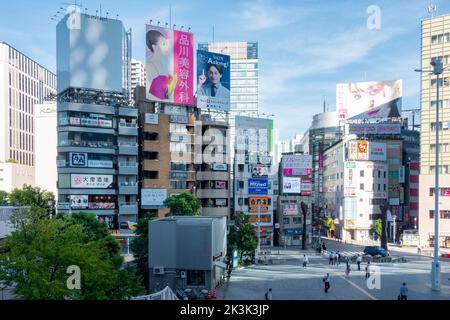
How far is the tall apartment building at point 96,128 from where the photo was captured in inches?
Answer: 1761

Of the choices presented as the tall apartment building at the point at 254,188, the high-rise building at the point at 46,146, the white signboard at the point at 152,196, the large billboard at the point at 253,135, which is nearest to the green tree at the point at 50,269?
the white signboard at the point at 152,196

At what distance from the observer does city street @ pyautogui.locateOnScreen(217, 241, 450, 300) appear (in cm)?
2356

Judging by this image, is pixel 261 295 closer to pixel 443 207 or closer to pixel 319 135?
pixel 443 207

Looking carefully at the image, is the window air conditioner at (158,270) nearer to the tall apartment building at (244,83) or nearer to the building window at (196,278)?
the building window at (196,278)

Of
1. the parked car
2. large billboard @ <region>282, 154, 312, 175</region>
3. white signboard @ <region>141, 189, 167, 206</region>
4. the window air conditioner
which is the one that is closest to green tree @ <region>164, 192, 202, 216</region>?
white signboard @ <region>141, 189, 167, 206</region>

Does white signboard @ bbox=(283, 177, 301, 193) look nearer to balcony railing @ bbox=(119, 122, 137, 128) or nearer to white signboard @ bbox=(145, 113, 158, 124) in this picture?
white signboard @ bbox=(145, 113, 158, 124)

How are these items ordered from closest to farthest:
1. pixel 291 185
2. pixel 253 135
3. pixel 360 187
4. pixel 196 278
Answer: pixel 196 278 → pixel 291 185 → pixel 253 135 → pixel 360 187

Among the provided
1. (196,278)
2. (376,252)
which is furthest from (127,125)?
(376,252)

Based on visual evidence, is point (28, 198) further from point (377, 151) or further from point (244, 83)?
point (244, 83)

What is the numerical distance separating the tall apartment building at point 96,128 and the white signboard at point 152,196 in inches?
45.2

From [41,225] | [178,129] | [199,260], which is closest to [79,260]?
[41,225]

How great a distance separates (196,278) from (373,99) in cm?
6035

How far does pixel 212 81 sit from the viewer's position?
5388cm

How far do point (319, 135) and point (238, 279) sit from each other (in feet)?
256
